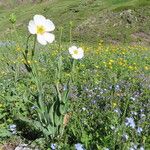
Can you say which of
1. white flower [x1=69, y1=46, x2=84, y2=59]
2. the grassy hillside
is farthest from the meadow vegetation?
the grassy hillside

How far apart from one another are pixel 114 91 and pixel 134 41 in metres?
24.0

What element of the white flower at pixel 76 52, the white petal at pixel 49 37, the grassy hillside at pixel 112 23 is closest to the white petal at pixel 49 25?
the white petal at pixel 49 37

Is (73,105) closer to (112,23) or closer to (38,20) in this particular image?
(38,20)

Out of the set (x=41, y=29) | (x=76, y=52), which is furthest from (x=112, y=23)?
(x=41, y=29)

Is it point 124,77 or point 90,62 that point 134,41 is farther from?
A: point 124,77

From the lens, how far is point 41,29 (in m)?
5.89

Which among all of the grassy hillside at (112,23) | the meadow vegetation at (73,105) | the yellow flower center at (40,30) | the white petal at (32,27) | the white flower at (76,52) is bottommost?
the grassy hillside at (112,23)

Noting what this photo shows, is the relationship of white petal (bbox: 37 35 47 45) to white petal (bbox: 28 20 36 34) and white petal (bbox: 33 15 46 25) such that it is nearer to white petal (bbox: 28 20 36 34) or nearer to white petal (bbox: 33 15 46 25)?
white petal (bbox: 28 20 36 34)

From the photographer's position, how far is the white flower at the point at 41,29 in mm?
5809

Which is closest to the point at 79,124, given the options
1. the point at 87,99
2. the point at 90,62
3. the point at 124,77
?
the point at 87,99

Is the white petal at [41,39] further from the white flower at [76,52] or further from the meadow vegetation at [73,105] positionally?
the white flower at [76,52]

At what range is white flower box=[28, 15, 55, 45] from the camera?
5.81 metres

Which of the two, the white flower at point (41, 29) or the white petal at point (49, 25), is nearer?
the white flower at point (41, 29)

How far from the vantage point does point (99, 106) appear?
25.3 ft
